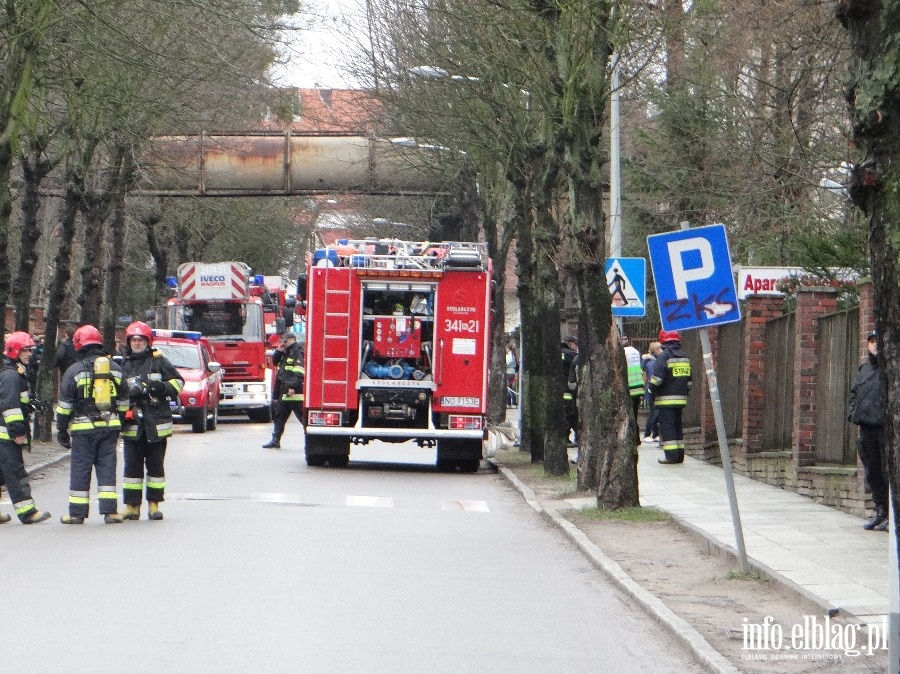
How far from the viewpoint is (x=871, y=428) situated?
1338 cm

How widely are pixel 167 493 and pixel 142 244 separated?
43521mm

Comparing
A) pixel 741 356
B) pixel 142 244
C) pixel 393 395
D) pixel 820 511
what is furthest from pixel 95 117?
pixel 142 244

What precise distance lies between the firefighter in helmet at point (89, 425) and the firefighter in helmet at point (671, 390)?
34.5ft

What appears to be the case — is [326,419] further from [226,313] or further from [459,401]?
[226,313]

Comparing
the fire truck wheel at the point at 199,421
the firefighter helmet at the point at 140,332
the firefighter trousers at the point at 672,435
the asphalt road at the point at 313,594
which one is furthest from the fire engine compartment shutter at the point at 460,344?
the fire truck wheel at the point at 199,421

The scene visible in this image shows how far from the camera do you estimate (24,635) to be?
817cm

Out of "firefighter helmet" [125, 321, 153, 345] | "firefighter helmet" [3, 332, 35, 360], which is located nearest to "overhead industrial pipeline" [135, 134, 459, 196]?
"firefighter helmet" [3, 332, 35, 360]

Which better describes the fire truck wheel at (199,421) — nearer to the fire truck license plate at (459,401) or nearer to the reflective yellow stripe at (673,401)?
the fire truck license plate at (459,401)

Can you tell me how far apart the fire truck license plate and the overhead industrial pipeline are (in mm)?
13299

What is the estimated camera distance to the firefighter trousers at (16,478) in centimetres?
1388

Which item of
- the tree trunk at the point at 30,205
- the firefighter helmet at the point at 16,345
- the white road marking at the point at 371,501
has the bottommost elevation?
the white road marking at the point at 371,501

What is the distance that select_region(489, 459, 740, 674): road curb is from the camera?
7.93m

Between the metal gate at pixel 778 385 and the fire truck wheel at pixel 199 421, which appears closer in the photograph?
the metal gate at pixel 778 385

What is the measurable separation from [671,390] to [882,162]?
1648cm
